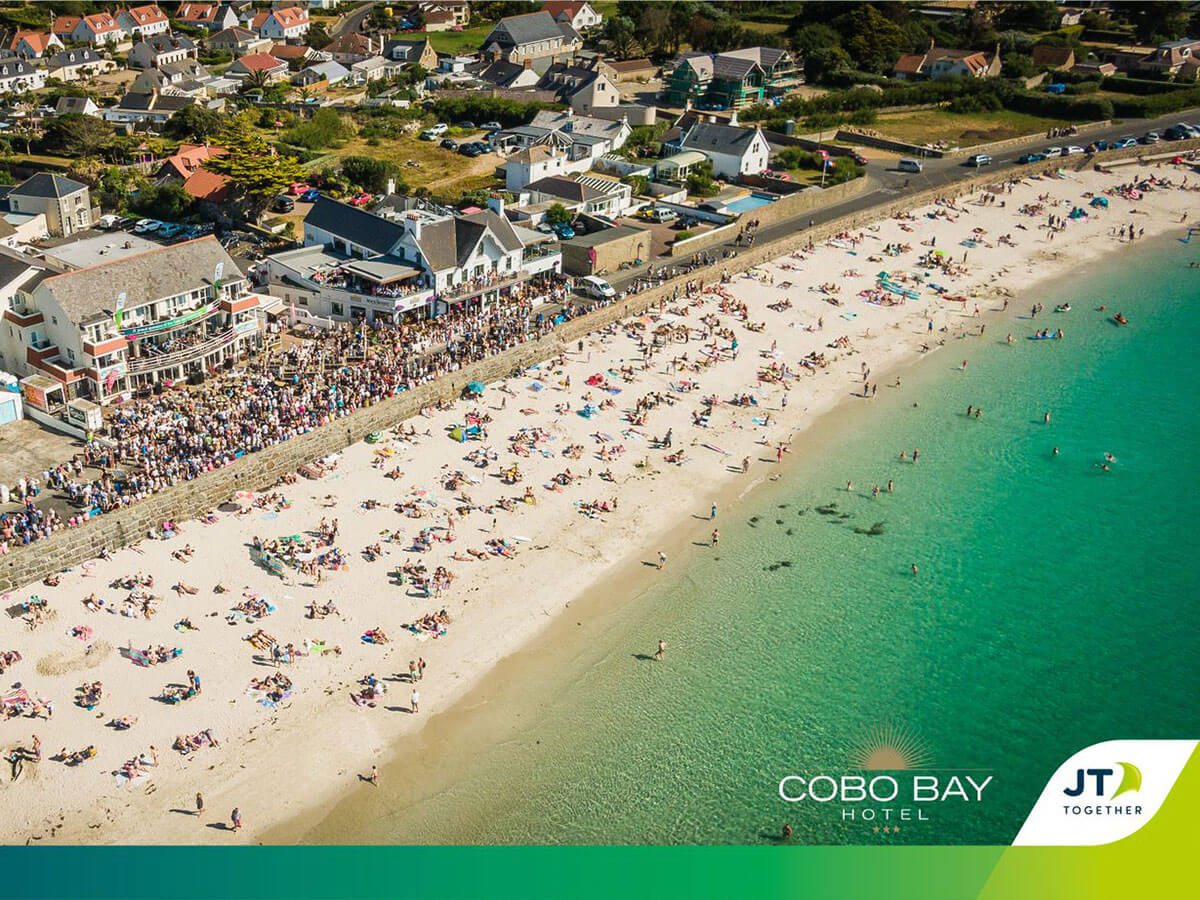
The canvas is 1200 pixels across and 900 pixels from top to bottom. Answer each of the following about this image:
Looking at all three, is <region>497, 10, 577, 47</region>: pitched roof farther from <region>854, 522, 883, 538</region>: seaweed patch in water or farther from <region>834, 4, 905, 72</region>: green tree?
<region>854, 522, 883, 538</region>: seaweed patch in water

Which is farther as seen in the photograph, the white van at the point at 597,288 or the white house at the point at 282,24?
the white house at the point at 282,24

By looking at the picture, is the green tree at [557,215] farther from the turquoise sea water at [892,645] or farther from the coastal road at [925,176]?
the turquoise sea water at [892,645]

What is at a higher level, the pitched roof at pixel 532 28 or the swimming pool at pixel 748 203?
the pitched roof at pixel 532 28

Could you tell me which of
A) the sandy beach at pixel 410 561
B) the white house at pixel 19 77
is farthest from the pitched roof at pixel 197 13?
the sandy beach at pixel 410 561

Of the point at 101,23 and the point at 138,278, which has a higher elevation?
the point at 101,23

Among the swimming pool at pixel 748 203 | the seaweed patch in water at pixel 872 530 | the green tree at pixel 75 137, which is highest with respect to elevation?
the green tree at pixel 75 137

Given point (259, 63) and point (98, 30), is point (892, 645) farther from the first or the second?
point (98, 30)

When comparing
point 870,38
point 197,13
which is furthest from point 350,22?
point 870,38

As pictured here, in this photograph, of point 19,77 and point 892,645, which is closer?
point 892,645
